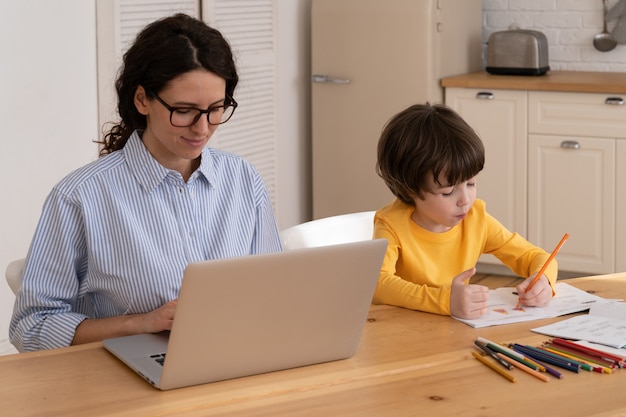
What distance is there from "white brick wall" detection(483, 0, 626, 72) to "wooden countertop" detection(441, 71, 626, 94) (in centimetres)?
12

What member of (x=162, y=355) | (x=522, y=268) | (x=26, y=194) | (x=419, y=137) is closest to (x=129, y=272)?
(x=162, y=355)

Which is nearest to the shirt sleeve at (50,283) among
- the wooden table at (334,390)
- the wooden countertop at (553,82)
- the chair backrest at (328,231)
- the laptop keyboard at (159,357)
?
the wooden table at (334,390)

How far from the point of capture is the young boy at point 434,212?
2.21m

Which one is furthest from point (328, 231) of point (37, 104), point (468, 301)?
point (37, 104)

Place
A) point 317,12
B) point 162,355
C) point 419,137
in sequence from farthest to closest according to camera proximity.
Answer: point 317,12, point 419,137, point 162,355

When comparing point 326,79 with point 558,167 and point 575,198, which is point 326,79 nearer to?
point 558,167

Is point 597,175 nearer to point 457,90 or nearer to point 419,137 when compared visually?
point 457,90

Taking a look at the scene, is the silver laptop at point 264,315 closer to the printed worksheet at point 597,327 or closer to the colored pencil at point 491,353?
the colored pencil at point 491,353

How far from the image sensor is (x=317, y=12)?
493cm

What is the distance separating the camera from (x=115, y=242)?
195 cm

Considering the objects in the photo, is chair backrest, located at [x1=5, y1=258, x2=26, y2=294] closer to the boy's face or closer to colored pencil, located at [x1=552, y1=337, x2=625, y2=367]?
the boy's face

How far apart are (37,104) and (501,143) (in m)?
2.12

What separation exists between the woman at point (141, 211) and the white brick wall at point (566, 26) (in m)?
3.32

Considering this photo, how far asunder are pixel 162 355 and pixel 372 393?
1.16ft
